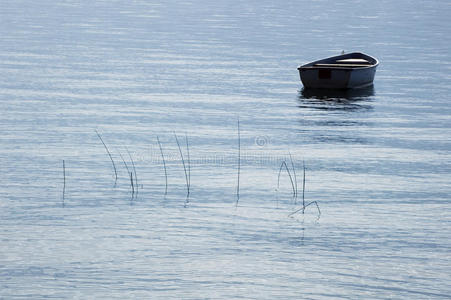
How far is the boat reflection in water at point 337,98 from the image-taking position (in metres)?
41.8

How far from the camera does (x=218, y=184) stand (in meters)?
24.3

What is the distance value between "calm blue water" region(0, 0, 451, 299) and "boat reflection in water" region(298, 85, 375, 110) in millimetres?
160

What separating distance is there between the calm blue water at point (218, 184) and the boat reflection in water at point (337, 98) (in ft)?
0.52

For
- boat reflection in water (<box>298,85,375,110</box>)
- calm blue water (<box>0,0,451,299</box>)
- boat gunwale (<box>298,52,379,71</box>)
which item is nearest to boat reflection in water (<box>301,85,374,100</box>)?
boat reflection in water (<box>298,85,375,110</box>)

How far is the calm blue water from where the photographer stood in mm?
17000

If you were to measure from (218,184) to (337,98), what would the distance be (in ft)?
68.2

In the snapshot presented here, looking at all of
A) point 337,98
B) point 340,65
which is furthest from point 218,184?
point 340,65

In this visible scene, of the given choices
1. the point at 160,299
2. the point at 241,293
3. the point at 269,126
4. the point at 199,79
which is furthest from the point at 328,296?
the point at 199,79

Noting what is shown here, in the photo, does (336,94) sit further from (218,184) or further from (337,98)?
(218,184)

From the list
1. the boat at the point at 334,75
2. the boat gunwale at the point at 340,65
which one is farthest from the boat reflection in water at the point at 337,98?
the boat gunwale at the point at 340,65

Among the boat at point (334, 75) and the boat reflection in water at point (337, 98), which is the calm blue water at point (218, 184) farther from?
the boat at point (334, 75)

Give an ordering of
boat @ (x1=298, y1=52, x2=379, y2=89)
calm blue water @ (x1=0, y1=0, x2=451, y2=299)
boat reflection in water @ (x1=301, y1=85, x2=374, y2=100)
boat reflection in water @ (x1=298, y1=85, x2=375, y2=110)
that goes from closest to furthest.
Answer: calm blue water @ (x1=0, y1=0, x2=451, y2=299), boat reflection in water @ (x1=298, y1=85, x2=375, y2=110), boat reflection in water @ (x1=301, y1=85, x2=374, y2=100), boat @ (x1=298, y1=52, x2=379, y2=89)

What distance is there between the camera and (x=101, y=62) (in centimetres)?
5878

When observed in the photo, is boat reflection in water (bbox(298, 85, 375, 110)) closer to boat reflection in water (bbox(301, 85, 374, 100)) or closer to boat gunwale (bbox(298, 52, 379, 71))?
boat reflection in water (bbox(301, 85, 374, 100))
